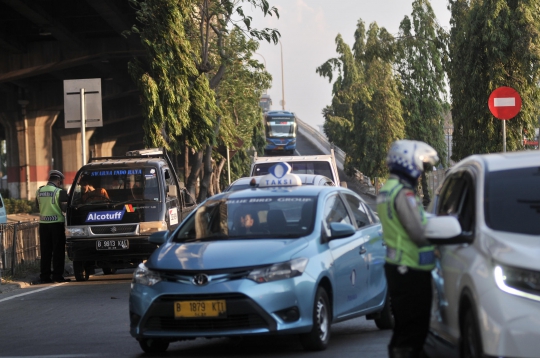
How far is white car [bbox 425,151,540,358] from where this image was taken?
579cm

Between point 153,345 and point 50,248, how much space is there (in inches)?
392

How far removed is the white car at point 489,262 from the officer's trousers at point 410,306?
0.68 feet

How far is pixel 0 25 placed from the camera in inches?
1454

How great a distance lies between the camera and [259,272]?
8.49m

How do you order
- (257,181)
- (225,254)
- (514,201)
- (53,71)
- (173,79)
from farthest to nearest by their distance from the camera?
(53,71) < (173,79) < (257,181) < (225,254) < (514,201)

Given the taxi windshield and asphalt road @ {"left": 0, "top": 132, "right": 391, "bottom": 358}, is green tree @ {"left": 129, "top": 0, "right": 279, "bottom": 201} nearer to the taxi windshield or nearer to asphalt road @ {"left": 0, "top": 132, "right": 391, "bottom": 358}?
asphalt road @ {"left": 0, "top": 132, "right": 391, "bottom": 358}

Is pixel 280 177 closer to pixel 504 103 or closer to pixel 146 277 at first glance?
pixel 146 277

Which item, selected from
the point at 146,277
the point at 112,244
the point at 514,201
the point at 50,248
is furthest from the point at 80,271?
the point at 514,201

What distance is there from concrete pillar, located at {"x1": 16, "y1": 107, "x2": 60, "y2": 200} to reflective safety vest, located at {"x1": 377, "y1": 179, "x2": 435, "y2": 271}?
4782 centimetres

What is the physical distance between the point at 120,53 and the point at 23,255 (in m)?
19.3

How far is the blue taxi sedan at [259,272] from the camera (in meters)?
8.45

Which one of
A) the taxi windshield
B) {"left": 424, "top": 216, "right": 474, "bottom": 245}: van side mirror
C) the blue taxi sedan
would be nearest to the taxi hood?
the blue taxi sedan

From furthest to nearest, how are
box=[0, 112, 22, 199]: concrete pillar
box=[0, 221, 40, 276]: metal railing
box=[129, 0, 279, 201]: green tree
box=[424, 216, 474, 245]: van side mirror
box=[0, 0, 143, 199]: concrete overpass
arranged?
box=[0, 112, 22, 199]: concrete pillar → box=[0, 0, 143, 199]: concrete overpass → box=[129, 0, 279, 201]: green tree → box=[0, 221, 40, 276]: metal railing → box=[424, 216, 474, 245]: van side mirror

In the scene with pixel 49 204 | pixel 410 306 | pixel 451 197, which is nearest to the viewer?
pixel 410 306
